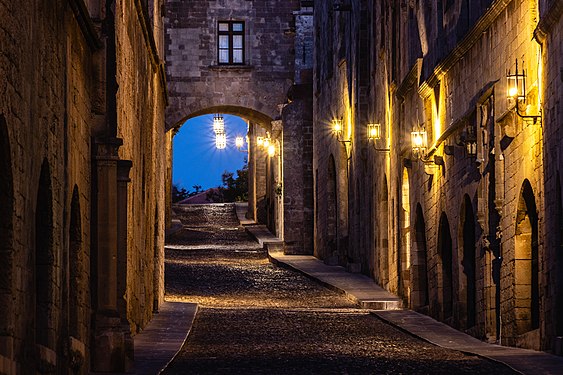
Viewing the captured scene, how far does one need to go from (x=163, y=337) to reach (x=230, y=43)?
3222 cm

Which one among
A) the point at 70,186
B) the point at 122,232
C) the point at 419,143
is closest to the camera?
the point at 70,186

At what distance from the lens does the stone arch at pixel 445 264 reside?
2209 cm

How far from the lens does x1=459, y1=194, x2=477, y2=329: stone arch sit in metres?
20.2

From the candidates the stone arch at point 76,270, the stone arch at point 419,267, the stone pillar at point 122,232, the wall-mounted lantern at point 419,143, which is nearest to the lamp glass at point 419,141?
the wall-mounted lantern at point 419,143

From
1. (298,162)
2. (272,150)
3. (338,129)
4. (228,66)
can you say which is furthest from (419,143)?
(228,66)

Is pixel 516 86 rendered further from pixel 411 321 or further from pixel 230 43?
pixel 230 43

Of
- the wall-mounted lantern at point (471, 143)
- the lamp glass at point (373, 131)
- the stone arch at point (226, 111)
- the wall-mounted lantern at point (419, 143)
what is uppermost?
the stone arch at point (226, 111)

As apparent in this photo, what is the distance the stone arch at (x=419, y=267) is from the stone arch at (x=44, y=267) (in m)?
13.9

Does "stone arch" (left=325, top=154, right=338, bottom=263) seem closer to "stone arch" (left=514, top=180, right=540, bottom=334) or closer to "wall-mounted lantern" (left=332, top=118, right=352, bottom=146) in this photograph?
"wall-mounted lantern" (left=332, top=118, right=352, bottom=146)

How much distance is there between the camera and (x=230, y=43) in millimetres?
49188

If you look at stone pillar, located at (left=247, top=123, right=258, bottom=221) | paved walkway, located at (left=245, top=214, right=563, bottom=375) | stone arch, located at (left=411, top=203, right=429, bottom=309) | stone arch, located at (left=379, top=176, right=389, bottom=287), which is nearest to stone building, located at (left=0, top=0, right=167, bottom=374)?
paved walkway, located at (left=245, top=214, right=563, bottom=375)

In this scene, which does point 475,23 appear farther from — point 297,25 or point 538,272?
point 297,25

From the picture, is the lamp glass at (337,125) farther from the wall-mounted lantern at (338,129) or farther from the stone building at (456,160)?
the stone building at (456,160)

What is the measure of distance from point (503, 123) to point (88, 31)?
6.49 m
